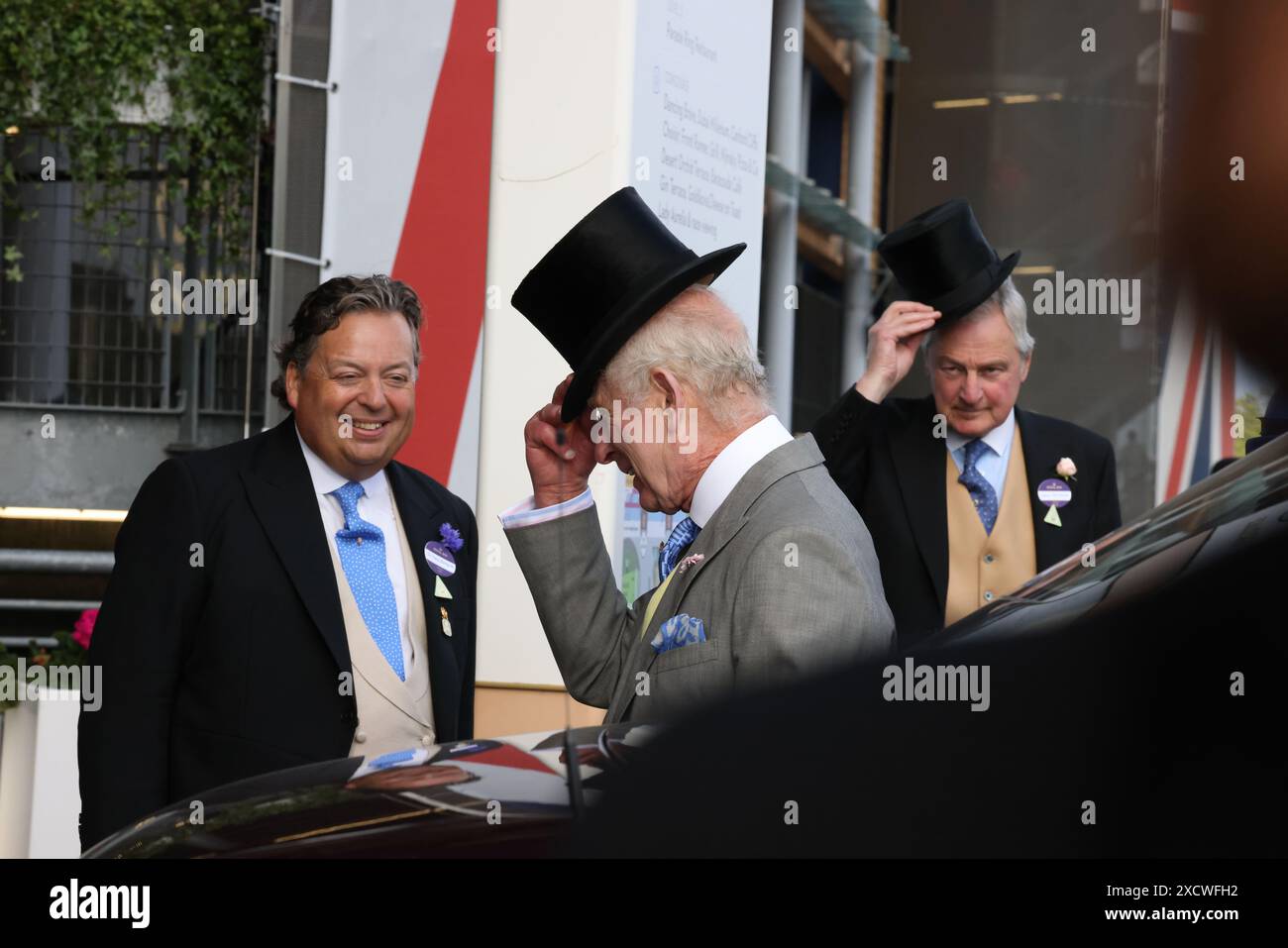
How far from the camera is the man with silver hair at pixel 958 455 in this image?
3.38 meters

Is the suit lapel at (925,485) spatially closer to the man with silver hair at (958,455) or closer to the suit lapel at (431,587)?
the man with silver hair at (958,455)

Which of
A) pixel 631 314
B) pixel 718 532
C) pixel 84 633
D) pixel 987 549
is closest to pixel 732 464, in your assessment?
pixel 718 532

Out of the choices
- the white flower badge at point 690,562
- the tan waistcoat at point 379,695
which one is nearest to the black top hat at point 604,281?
the white flower badge at point 690,562

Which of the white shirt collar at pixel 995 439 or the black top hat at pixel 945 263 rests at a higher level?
the black top hat at pixel 945 263

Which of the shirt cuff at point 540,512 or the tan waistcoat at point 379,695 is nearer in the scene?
the shirt cuff at point 540,512

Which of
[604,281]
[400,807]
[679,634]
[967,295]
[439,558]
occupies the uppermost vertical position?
[967,295]

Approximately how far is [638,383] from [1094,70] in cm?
700

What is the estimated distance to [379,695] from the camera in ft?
9.23

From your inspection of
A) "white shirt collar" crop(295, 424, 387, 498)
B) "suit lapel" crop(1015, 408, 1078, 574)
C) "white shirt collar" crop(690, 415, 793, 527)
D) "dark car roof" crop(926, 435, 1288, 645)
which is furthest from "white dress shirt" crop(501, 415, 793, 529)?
"suit lapel" crop(1015, 408, 1078, 574)

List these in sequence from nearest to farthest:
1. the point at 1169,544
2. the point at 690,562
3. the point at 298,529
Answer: the point at 1169,544
the point at 690,562
the point at 298,529

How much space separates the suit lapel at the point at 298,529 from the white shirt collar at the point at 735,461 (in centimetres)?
88

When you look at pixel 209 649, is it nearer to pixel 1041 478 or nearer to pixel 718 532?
pixel 718 532

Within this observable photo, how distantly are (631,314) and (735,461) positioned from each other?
10.7 inches
